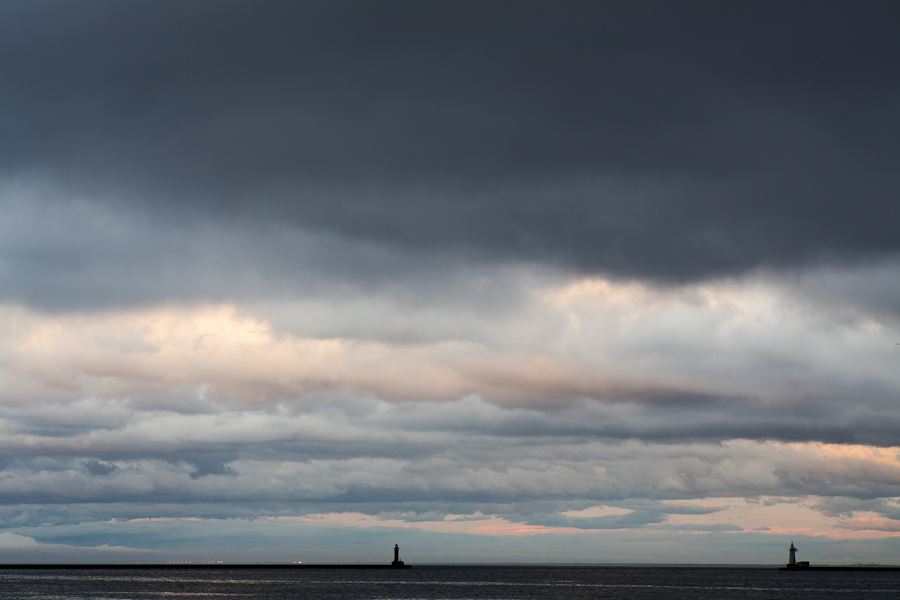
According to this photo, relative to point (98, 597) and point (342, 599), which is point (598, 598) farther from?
point (98, 597)

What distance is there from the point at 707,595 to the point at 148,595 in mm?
123491

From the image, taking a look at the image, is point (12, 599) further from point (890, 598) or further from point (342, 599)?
point (890, 598)

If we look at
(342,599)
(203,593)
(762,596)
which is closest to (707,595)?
(762,596)

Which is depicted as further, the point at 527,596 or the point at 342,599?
the point at 527,596

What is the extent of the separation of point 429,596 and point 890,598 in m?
Answer: 105

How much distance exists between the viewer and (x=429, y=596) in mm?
174875

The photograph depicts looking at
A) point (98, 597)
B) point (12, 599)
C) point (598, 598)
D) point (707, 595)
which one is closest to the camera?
point (12, 599)

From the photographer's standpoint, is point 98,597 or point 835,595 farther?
point 835,595

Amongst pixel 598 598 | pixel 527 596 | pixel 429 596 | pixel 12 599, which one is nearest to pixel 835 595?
pixel 598 598

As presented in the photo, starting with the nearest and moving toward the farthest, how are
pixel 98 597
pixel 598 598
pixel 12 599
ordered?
pixel 12 599, pixel 98 597, pixel 598 598

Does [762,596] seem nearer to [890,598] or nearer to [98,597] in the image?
[890,598]

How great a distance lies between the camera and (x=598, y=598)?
7219 inches

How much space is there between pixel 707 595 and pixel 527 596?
4369 cm

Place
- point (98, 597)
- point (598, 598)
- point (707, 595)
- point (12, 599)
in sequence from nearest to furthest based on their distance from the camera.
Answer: point (12, 599)
point (98, 597)
point (598, 598)
point (707, 595)
